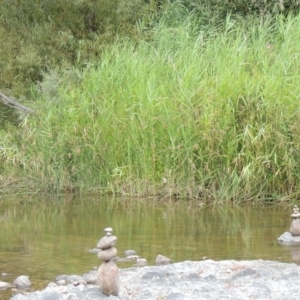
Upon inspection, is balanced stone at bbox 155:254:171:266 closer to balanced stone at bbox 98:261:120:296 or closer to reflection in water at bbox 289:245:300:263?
reflection in water at bbox 289:245:300:263

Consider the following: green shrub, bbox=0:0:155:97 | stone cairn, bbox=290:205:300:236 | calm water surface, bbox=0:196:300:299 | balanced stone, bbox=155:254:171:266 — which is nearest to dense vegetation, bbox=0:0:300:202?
green shrub, bbox=0:0:155:97

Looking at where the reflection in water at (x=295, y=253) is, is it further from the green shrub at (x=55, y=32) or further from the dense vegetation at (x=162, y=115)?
the green shrub at (x=55, y=32)

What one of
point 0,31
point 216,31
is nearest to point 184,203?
point 216,31

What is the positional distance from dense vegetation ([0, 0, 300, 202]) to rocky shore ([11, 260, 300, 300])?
3634mm

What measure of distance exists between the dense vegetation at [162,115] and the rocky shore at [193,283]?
3634mm

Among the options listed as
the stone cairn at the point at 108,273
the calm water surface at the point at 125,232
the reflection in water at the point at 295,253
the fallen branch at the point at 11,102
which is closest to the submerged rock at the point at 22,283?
the calm water surface at the point at 125,232

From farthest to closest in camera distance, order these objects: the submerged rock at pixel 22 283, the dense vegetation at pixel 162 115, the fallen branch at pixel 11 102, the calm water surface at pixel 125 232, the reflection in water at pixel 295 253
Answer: the fallen branch at pixel 11 102
the dense vegetation at pixel 162 115
the calm water surface at pixel 125 232
the reflection in water at pixel 295 253
the submerged rock at pixel 22 283

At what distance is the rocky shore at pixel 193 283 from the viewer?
6422 millimetres

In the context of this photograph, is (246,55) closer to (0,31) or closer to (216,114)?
(216,114)

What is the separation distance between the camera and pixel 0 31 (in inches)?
589

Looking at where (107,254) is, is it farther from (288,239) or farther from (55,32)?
(55,32)

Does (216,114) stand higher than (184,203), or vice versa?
(216,114)

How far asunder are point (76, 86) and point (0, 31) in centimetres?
225

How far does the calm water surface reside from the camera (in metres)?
8.04
